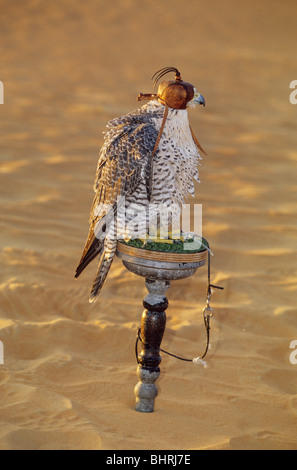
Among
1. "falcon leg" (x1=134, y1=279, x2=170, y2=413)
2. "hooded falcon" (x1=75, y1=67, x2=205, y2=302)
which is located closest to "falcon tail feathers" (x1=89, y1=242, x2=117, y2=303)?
"hooded falcon" (x1=75, y1=67, x2=205, y2=302)

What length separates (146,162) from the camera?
3225mm

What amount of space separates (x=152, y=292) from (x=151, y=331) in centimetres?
23

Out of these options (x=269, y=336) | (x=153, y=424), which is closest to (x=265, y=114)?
(x=269, y=336)

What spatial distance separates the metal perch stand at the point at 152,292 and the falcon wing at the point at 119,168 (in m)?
0.23

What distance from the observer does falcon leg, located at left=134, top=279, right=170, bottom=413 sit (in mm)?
3295

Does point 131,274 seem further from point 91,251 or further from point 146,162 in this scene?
point 146,162

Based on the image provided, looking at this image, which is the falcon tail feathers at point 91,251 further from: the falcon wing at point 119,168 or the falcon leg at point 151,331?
the falcon leg at point 151,331

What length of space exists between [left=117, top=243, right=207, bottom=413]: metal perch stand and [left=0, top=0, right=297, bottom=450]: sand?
0.60 ft

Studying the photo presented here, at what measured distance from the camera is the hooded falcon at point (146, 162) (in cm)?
319

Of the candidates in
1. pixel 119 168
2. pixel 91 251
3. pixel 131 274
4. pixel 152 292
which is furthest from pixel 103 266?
pixel 131 274

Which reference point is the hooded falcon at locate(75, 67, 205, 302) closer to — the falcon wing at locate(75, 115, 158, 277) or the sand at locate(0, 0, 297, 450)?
the falcon wing at locate(75, 115, 158, 277)

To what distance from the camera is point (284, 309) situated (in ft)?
16.2

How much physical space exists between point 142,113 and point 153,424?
185 cm
